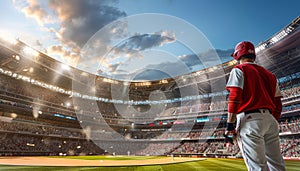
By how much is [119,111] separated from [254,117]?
77.9m

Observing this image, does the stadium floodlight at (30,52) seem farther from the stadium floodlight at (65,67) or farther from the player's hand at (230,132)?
the player's hand at (230,132)

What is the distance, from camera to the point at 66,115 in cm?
5784

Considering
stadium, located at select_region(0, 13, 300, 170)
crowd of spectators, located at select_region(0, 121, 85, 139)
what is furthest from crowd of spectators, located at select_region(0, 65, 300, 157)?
stadium, located at select_region(0, 13, 300, 170)

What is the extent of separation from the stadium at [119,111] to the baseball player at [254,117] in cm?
2919

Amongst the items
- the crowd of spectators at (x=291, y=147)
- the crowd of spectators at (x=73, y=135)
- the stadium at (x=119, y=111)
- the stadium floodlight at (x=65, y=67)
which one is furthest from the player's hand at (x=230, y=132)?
the stadium floodlight at (x=65, y=67)

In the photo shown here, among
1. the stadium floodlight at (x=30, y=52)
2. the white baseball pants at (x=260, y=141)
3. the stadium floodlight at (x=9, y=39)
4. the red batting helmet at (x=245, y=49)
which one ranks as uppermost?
the stadium floodlight at (x=9, y=39)

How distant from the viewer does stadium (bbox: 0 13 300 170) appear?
37000 millimetres

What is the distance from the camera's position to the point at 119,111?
78875 millimetres

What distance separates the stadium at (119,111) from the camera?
37000 mm

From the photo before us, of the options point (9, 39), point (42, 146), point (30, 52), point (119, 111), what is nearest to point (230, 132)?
point (9, 39)

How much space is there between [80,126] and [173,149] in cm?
3042

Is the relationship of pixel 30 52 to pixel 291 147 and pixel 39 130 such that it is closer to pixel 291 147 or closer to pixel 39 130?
pixel 39 130

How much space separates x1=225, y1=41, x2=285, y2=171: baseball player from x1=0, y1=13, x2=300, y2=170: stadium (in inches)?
1149

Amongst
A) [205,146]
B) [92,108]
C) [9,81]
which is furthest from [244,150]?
[92,108]
